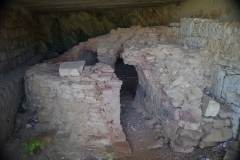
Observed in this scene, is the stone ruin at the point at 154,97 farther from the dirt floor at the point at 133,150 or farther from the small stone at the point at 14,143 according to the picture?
the small stone at the point at 14,143

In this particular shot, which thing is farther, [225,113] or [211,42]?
[211,42]

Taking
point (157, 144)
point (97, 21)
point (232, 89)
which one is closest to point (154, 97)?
point (157, 144)

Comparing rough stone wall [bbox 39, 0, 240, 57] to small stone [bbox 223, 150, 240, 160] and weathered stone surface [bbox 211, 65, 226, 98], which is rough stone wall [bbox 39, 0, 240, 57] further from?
small stone [bbox 223, 150, 240, 160]

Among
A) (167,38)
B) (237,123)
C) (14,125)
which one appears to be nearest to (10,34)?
(14,125)

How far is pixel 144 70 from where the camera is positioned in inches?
186

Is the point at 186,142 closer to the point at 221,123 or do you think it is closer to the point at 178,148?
the point at 178,148

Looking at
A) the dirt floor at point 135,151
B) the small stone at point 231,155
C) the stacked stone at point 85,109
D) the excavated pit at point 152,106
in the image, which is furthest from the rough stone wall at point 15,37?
the small stone at point 231,155

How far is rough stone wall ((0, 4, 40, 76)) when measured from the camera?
4609mm

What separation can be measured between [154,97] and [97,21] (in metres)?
5.24

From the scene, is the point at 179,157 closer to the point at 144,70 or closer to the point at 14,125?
the point at 144,70

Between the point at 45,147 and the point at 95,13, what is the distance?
238 inches

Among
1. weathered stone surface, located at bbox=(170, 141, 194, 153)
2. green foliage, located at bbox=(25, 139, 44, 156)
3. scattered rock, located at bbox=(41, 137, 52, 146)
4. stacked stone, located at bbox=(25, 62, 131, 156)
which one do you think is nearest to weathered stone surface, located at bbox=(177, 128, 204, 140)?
weathered stone surface, located at bbox=(170, 141, 194, 153)

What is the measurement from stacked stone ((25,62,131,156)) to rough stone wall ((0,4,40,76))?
133 cm

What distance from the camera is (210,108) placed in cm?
383
